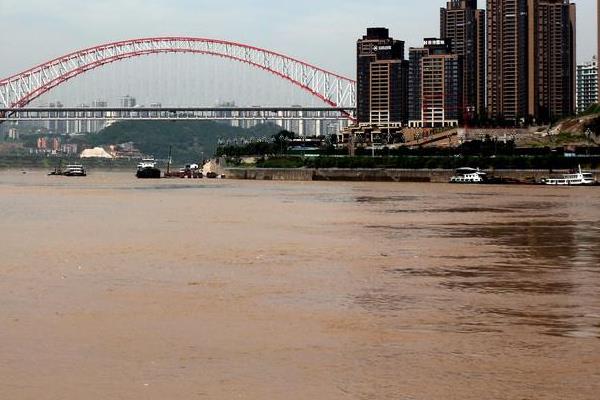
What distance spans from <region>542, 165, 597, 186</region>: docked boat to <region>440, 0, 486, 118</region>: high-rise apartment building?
5266cm

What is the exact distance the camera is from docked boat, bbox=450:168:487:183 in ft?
251

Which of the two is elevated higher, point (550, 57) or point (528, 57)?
point (550, 57)

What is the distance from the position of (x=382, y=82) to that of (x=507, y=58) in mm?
24323

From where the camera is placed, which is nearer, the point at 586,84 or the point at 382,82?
the point at 382,82

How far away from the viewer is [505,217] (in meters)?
34.9

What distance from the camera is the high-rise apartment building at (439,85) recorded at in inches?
5108

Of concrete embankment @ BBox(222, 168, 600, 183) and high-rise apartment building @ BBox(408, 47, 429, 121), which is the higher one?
high-rise apartment building @ BBox(408, 47, 429, 121)

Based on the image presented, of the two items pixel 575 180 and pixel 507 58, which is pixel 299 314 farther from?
pixel 507 58

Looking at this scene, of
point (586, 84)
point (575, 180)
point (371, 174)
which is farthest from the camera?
point (586, 84)

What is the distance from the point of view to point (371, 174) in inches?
3509

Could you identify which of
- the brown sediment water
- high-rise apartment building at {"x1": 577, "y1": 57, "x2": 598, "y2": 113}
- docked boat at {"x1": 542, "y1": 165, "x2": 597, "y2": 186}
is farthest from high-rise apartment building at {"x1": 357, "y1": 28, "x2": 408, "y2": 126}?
the brown sediment water

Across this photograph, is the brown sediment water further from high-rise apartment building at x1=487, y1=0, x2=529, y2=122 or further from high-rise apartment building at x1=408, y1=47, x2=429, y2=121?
high-rise apartment building at x1=408, y1=47, x2=429, y2=121

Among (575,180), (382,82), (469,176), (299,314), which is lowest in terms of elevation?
(299,314)

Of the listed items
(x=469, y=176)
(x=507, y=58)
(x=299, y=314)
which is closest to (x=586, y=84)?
(x=507, y=58)
